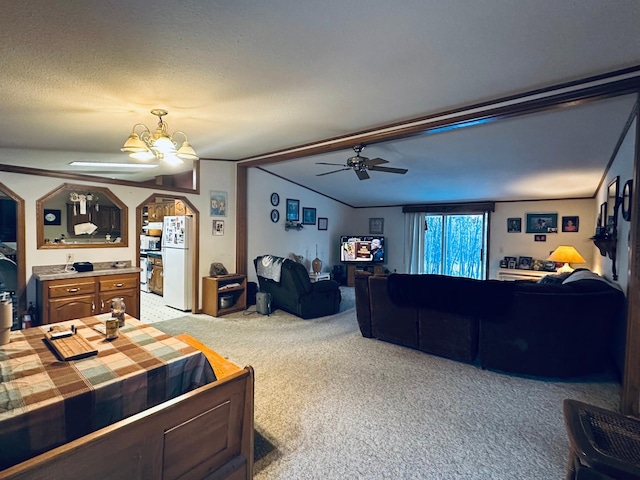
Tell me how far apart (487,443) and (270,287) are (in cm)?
391

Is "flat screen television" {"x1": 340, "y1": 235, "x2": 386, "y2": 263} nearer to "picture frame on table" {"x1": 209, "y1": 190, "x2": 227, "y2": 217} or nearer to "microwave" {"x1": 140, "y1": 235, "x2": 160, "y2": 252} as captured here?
"picture frame on table" {"x1": 209, "y1": 190, "x2": 227, "y2": 217}

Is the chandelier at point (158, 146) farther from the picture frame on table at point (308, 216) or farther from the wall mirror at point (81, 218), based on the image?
the picture frame on table at point (308, 216)

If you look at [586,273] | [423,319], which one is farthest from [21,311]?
[586,273]

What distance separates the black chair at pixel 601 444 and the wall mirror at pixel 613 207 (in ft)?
8.54

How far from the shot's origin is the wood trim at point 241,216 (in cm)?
570

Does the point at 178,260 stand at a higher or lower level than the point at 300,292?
higher

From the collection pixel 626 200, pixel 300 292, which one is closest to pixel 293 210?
pixel 300 292

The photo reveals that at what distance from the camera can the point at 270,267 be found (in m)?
5.20

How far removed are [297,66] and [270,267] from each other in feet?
11.5

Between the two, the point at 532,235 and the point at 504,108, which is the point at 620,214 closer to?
the point at 504,108

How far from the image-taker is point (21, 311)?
12.2ft

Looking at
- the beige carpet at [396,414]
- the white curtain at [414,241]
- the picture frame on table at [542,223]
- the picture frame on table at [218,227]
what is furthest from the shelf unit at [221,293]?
the picture frame on table at [542,223]

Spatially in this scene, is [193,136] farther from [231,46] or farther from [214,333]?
[214,333]

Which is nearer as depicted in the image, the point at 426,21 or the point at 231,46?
the point at 426,21
